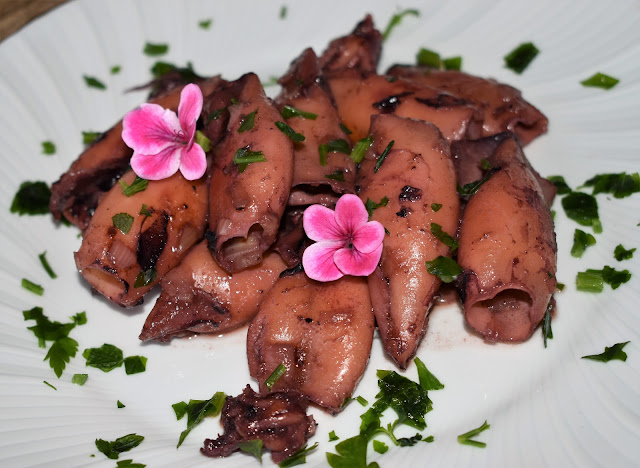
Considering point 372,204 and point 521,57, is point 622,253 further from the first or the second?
point 521,57

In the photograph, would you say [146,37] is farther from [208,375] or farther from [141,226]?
[208,375]

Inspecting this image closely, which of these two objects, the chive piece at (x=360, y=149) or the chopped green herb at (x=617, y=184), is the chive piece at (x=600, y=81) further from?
the chive piece at (x=360, y=149)

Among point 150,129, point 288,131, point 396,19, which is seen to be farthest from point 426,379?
point 396,19

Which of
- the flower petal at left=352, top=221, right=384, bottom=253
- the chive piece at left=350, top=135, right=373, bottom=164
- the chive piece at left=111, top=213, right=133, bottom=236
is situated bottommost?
the flower petal at left=352, top=221, right=384, bottom=253

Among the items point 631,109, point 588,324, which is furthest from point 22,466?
point 631,109

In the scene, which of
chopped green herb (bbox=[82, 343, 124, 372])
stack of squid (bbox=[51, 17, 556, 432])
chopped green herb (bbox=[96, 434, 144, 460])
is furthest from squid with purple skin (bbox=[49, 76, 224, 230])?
chopped green herb (bbox=[96, 434, 144, 460])

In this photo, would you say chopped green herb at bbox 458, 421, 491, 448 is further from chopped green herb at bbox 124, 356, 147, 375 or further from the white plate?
chopped green herb at bbox 124, 356, 147, 375
